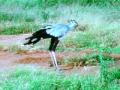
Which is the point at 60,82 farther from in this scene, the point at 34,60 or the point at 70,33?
the point at 70,33

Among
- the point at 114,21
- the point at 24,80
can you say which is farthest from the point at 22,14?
the point at 24,80

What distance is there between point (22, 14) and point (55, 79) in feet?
29.6

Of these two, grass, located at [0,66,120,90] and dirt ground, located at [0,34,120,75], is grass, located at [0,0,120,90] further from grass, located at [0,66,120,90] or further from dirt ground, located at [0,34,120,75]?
dirt ground, located at [0,34,120,75]

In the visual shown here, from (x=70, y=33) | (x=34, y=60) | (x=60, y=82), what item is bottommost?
A: (x=70, y=33)

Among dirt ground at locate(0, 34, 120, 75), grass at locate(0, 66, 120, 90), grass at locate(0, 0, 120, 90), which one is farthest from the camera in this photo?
dirt ground at locate(0, 34, 120, 75)

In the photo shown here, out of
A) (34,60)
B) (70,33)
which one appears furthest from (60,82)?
(70,33)

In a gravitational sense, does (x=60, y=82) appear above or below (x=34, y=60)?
above

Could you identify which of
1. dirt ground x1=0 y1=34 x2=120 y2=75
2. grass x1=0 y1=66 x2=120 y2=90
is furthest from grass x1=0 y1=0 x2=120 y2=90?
dirt ground x1=0 y1=34 x2=120 y2=75

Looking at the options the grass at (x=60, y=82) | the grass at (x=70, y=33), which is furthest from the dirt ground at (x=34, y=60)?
the grass at (x=60, y=82)

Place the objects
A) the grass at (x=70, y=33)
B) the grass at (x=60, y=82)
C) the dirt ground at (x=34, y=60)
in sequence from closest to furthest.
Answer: the grass at (x=60, y=82), the grass at (x=70, y=33), the dirt ground at (x=34, y=60)

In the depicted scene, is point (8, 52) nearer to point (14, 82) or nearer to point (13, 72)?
point (13, 72)

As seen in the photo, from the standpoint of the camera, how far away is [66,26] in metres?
8.95

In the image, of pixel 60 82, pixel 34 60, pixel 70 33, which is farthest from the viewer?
pixel 70 33

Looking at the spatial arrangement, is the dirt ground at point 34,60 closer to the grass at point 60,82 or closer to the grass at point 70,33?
the grass at point 70,33
